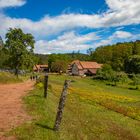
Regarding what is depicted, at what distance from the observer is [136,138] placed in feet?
70.9

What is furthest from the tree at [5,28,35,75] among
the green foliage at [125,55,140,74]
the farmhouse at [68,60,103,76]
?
the farmhouse at [68,60,103,76]

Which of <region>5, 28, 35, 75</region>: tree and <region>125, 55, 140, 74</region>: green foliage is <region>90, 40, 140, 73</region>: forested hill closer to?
<region>125, 55, 140, 74</region>: green foliage

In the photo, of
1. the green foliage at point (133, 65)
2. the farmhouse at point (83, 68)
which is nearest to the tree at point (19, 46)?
the green foliage at point (133, 65)

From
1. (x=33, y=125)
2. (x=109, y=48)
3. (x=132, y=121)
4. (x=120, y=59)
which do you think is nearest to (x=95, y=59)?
(x=109, y=48)

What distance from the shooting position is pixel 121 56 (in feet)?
549

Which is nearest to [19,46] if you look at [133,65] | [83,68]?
[133,65]

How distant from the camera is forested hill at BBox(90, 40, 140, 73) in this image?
135m

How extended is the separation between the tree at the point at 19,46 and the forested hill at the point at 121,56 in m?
51.7

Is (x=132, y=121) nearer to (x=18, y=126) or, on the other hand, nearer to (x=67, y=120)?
(x=67, y=120)

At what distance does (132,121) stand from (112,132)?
789 centimetres

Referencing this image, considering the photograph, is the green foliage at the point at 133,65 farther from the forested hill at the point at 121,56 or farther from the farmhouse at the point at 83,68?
the farmhouse at the point at 83,68

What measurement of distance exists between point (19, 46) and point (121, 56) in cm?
8652

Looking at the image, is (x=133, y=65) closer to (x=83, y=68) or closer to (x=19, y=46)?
(x=83, y=68)

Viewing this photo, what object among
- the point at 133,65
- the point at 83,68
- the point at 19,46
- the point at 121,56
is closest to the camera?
the point at 19,46
